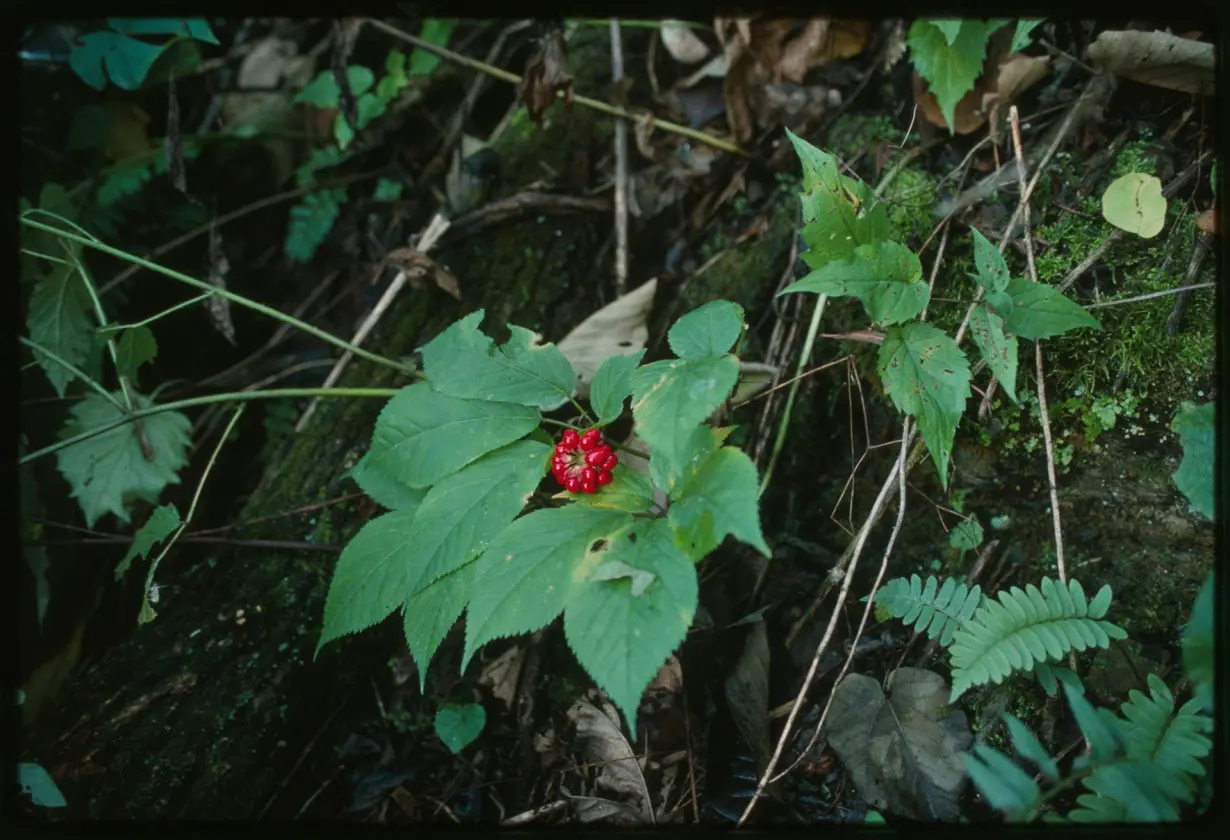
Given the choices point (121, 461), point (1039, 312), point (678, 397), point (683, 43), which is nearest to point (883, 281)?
point (1039, 312)

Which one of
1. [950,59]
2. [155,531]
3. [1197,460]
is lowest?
[155,531]

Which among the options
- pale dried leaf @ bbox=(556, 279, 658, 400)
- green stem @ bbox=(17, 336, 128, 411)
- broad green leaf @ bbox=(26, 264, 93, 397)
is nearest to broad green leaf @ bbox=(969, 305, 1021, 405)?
pale dried leaf @ bbox=(556, 279, 658, 400)

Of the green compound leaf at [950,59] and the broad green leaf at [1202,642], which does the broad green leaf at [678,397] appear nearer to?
the broad green leaf at [1202,642]

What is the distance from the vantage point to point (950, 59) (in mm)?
1858

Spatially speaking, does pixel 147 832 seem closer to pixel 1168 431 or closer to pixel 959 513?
pixel 959 513

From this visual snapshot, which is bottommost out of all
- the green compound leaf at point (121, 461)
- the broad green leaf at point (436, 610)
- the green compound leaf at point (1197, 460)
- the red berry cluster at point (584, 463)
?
the green compound leaf at point (121, 461)

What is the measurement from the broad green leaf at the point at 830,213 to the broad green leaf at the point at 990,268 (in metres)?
0.19

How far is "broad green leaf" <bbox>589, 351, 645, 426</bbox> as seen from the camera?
1455 millimetres

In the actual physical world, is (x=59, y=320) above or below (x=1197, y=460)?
below

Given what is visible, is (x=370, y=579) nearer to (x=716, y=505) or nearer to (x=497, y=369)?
(x=497, y=369)

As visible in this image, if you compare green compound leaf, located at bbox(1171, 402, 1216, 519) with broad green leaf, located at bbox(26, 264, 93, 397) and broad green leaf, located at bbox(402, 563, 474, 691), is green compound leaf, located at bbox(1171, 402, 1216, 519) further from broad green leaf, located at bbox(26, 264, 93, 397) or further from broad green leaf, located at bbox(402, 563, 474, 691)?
broad green leaf, located at bbox(26, 264, 93, 397)

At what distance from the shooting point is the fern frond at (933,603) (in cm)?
143

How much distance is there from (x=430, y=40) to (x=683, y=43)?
0.91 metres

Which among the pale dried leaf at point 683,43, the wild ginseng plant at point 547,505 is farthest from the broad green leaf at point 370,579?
the pale dried leaf at point 683,43
